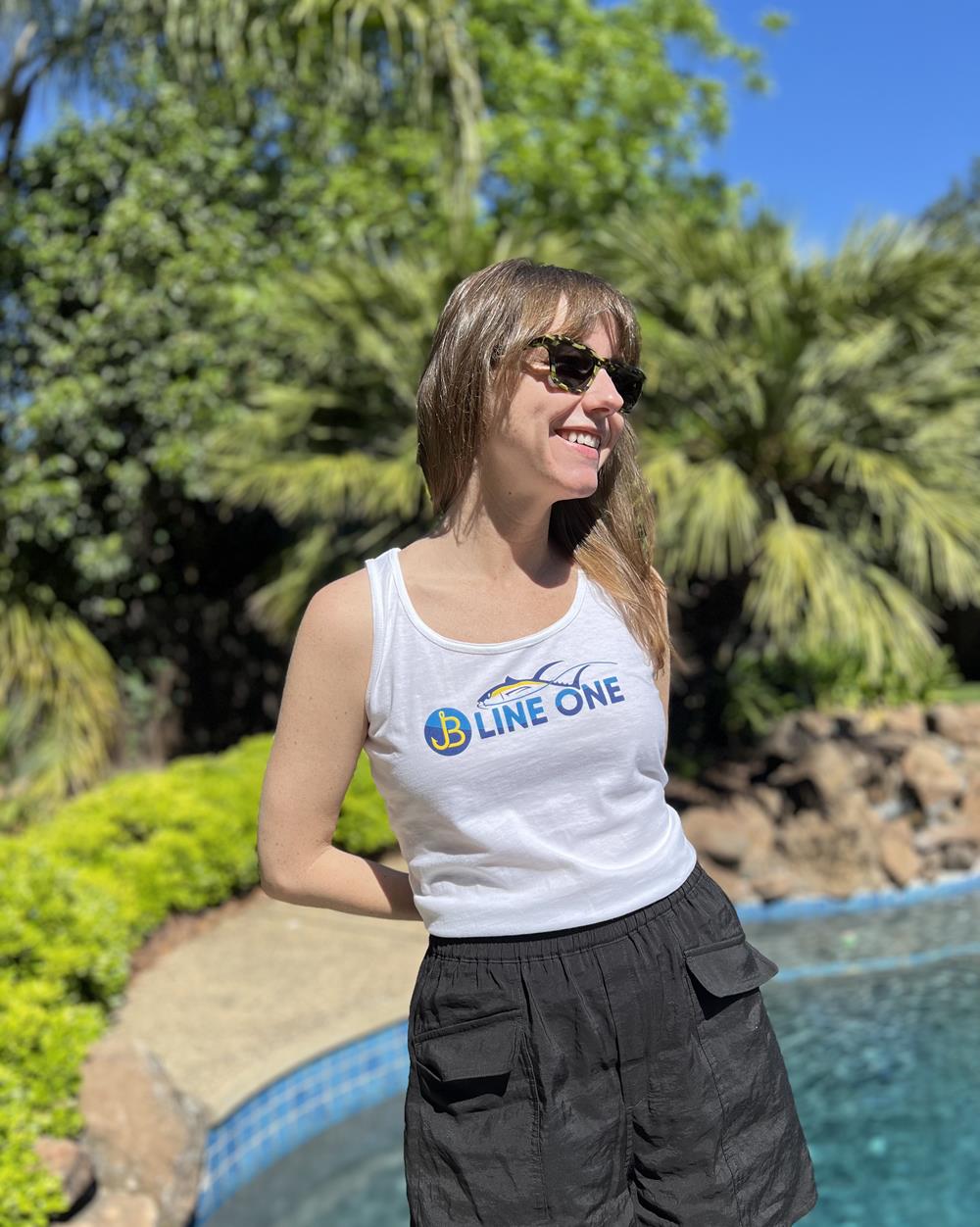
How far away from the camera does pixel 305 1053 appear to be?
420 centimetres

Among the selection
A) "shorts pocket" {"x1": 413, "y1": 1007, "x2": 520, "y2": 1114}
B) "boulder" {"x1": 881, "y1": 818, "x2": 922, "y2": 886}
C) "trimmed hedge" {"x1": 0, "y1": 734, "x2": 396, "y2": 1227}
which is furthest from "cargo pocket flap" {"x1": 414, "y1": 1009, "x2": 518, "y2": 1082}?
"boulder" {"x1": 881, "y1": 818, "x2": 922, "y2": 886}

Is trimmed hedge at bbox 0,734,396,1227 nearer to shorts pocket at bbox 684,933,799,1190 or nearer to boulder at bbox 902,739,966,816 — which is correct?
shorts pocket at bbox 684,933,799,1190

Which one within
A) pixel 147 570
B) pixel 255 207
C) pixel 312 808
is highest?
pixel 255 207

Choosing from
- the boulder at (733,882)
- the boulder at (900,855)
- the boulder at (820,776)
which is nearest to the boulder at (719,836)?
the boulder at (733,882)

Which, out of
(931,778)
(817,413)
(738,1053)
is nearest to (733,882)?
(931,778)

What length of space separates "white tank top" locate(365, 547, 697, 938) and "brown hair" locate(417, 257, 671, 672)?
0.18m

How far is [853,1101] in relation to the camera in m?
4.30

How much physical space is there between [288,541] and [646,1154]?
27.3 ft

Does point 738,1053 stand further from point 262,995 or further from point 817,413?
point 817,413

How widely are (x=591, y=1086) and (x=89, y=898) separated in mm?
3788

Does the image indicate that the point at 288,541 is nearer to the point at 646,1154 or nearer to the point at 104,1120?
the point at 104,1120

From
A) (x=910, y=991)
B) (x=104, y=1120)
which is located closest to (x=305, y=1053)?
(x=104, y=1120)

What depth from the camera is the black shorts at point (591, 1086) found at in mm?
1318

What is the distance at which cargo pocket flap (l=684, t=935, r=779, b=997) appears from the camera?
1401 millimetres
